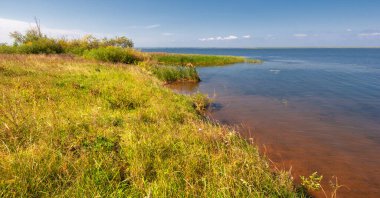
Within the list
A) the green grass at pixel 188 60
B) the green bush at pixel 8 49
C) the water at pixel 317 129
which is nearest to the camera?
the water at pixel 317 129

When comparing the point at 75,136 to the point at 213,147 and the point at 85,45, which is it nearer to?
the point at 213,147

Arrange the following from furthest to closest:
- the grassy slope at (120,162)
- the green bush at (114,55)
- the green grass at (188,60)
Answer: the green grass at (188,60)
the green bush at (114,55)
the grassy slope at (120,162)

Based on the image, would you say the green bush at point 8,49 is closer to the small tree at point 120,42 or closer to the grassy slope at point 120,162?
the small tree at point 120,42

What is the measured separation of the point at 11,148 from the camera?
452 centimetres

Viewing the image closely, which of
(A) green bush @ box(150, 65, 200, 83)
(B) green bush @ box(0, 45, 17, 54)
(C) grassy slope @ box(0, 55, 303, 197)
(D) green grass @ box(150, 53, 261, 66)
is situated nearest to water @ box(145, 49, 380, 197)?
(C) grassy slope @ box(0, 55, 303, 197)

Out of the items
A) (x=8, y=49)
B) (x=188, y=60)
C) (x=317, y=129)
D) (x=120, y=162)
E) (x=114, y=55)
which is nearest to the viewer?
(x=120, y=162)

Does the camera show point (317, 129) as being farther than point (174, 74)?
No

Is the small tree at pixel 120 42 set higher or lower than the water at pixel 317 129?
higher

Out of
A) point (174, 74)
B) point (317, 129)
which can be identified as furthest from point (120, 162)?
point (174, 74)

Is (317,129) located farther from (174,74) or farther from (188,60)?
(188,60)

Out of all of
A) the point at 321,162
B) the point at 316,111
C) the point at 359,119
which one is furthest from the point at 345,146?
the point at 316,111

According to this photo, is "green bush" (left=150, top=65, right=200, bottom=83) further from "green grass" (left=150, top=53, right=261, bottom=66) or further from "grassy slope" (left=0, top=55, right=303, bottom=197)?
"green grass" (left=150, top=53, right=261, bottom=66)

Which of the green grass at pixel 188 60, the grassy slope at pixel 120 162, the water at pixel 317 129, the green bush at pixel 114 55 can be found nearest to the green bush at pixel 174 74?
the green bush at pixel 114 55

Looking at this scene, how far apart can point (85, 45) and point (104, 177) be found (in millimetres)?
37119
